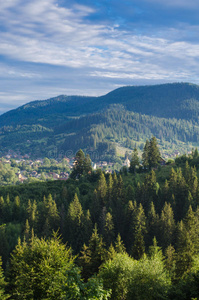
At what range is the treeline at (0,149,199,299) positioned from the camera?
2364 centimetres

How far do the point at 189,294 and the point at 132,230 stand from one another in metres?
28.7

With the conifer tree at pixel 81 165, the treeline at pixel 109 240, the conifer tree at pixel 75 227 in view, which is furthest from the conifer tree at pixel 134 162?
the conifer tree at pixel 75 227

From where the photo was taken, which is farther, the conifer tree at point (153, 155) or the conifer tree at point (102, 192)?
the conifer tree at point (153, 155)

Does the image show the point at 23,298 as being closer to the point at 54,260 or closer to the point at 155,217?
the point at 54,260

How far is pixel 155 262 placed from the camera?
3234 centimetres

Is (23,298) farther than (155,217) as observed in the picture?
No

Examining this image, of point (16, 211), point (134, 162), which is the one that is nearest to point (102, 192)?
point (16, 211)

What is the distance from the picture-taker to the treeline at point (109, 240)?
2364 centimetres

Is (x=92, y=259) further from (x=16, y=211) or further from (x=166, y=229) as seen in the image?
(x=16, y=211)

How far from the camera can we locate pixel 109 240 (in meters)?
50.9

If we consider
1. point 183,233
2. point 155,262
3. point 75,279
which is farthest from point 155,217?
point 75,279

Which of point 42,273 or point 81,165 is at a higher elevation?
point 81,165

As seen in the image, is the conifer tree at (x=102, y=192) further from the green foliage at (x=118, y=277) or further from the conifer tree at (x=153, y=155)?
the green foliage at (x=118, y=277)

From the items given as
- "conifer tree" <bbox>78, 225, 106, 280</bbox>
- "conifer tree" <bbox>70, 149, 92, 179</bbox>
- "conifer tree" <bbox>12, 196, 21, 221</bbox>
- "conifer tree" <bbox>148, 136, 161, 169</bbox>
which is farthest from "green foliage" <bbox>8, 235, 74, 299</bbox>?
"conifer tree" <bbox>70, 149, 92, 179</bbox>
